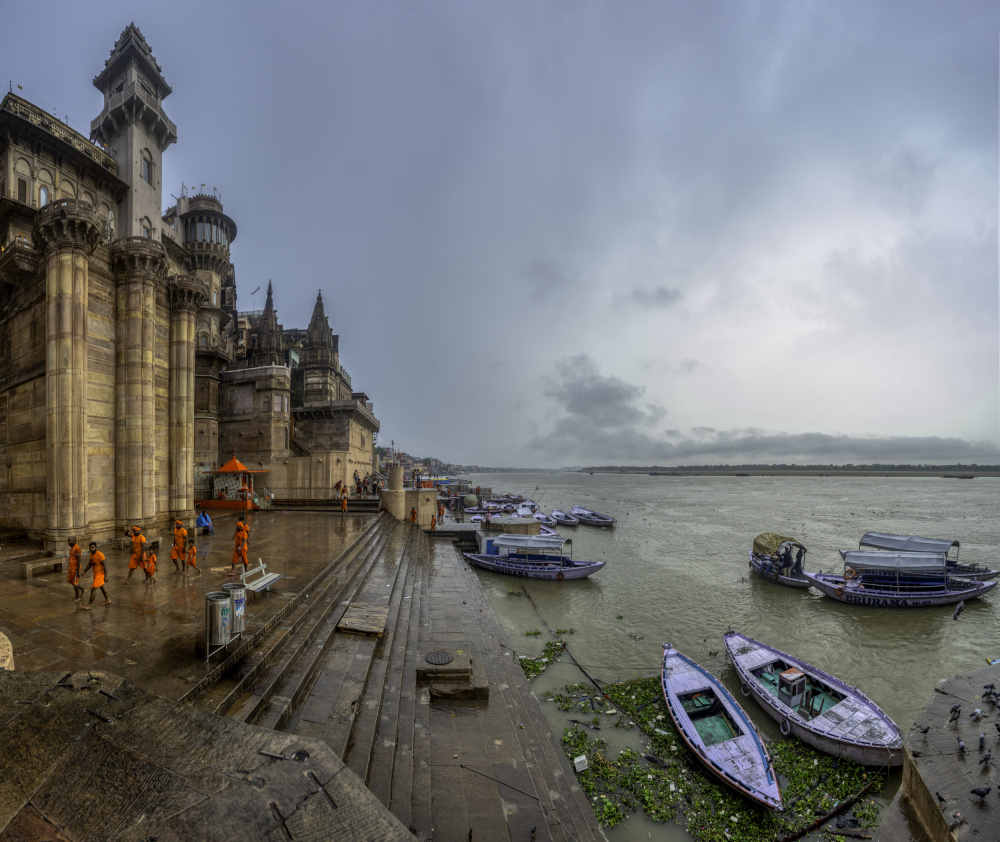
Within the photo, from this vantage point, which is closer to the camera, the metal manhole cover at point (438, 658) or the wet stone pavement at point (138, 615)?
the wet stone pavement at point (138, 615)

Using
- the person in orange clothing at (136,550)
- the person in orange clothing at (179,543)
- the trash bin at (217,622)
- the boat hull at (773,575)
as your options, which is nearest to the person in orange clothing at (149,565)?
the person in orange clothing at (136,550)

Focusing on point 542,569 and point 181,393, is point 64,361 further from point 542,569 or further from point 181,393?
point 542,569

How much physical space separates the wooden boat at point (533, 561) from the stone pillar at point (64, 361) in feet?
58.2

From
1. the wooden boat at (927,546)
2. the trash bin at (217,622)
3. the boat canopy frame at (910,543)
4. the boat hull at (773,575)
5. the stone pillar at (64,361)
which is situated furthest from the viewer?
the boat hull at (773,575)

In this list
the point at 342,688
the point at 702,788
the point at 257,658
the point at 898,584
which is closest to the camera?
the point at 257,658

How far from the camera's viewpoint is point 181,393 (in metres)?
16.1

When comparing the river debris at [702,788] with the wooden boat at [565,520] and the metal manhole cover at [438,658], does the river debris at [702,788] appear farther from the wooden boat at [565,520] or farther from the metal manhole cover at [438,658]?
the wooden boat at [565,520]

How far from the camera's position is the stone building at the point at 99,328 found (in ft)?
40.5

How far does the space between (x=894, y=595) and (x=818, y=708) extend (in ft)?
46.7

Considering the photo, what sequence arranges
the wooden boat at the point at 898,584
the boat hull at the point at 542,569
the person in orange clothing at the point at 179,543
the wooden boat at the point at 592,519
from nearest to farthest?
the person in orange clothing at the point at 179,543 → the wooden boat at the point at 898,584 → the boat hull at the point at 542,569 → the wooden boat at the point at 592,519

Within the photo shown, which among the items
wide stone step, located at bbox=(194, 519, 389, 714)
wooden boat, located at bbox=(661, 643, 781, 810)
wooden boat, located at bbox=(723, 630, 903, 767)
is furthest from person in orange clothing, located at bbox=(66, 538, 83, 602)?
wooden boat, located at bbox=(723, 630, 903, 767)

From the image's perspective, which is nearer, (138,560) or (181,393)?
(138,560)

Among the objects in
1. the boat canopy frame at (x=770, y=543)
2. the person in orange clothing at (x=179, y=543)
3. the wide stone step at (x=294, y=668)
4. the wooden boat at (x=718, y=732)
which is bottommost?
the wooden boat at (x=718, y=732)

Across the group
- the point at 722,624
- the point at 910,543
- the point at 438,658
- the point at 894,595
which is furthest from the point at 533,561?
the point at 910,543
